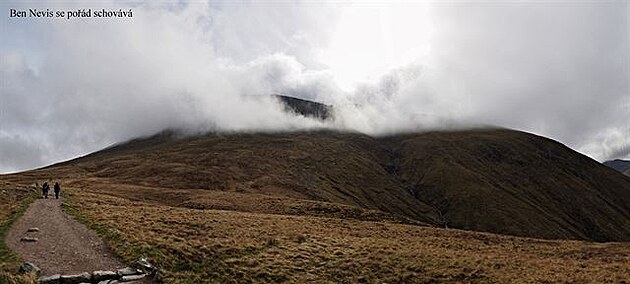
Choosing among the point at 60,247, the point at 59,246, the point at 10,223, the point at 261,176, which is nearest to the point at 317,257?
the point at 60,247

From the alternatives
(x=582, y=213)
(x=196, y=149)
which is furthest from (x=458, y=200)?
(x=196, y=149)

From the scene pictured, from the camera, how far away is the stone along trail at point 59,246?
79.9 feet

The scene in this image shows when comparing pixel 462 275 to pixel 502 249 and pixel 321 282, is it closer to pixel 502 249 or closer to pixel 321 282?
pixel 321 282

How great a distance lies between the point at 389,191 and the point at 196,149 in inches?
3185

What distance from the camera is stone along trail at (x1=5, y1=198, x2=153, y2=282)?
79.9 feet

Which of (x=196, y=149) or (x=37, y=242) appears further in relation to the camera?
(x=196, y=149)

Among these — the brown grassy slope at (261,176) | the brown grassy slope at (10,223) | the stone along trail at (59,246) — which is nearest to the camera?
the brown grassy slope at (10,223)

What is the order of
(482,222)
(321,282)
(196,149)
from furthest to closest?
(196,149)
(482,222)
(321,282)

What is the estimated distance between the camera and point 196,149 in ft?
639

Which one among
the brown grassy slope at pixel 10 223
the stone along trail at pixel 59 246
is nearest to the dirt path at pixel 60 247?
the stone along trail at pixel 59 246

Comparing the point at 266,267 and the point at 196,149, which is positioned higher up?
Result: the point at 196,149

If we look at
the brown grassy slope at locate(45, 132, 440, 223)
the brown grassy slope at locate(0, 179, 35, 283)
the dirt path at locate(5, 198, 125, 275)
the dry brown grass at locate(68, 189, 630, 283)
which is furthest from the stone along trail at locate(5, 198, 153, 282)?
the brown grassy slope at locate(45, 132, 440, 223)

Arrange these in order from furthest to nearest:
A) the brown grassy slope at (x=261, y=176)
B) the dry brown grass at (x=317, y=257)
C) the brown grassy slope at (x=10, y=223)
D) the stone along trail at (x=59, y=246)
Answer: the brown grassy slope at (x=261, y=176) → the dry brown grass at (x=317, y=257) → the stone along trail at (x=59, y=246) → the brown grassy slope at (x=10, y=223)

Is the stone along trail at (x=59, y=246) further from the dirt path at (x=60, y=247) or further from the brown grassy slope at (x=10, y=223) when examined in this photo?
the brown grassy slope at (x=10, y=223)
